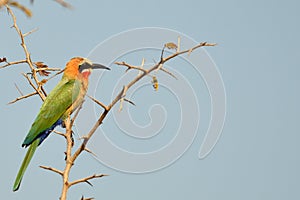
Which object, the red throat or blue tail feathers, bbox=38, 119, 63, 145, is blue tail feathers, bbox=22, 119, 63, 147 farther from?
the red throat

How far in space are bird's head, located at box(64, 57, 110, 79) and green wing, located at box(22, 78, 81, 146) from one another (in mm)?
108

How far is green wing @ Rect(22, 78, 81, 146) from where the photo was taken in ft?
19.0

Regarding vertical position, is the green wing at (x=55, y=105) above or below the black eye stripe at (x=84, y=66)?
below

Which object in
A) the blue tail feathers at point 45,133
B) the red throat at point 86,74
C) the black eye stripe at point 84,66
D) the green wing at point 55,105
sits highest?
the black eye stripe at point 84,66

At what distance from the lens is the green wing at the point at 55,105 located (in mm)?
A: 5791

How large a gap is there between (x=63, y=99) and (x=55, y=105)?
19cm

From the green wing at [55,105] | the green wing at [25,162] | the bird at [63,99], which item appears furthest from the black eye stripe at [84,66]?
the green wing at [25,162]

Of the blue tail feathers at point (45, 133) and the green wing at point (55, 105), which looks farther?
the green wing at point (55, 105)

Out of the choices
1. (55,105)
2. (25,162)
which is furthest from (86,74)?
(25,162)

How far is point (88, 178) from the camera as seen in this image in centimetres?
337

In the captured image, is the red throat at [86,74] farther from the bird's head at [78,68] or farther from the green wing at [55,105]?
the green wing at [55,105]

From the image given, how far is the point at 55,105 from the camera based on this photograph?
598cm

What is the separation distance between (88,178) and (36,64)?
6.02 feet

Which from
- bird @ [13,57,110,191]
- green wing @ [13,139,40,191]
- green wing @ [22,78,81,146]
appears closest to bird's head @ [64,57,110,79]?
bird @ [13,57,110,191]
